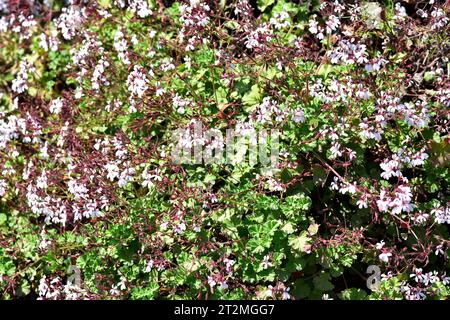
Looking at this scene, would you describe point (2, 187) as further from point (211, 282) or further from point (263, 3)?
point (263, 3)

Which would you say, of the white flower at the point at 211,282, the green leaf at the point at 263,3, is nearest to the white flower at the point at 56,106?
the green leaf at the point at 263,3

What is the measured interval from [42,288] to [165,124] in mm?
1299

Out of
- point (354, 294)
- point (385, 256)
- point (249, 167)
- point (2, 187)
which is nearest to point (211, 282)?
point (249, 167)

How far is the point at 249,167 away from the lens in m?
3.89

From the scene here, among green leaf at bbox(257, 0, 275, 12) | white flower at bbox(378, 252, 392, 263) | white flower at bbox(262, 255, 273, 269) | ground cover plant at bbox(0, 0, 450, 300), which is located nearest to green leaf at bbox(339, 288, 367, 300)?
ground cover plant at bbox(0, 0, 450, 300)

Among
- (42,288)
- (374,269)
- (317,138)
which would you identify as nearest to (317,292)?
(374,269)

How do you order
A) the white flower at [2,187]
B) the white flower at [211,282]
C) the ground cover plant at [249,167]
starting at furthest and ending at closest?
the white flower at [2,187], the ground cover plant at [249,167], the white flower at [211,282]

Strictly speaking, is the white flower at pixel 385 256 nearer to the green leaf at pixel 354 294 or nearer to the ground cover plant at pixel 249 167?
the ground cover plant at pixel 249 167

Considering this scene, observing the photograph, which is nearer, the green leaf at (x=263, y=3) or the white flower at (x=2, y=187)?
the white flower at (x=2, y=187)

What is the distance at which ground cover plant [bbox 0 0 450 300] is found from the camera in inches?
147

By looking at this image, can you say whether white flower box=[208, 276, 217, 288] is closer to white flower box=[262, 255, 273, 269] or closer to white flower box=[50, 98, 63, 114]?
white flower box=[262, 255, 273, 269]

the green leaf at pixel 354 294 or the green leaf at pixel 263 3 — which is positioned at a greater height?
the green leaf at pixel 263 3

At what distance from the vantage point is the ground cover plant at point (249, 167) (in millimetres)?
3740
